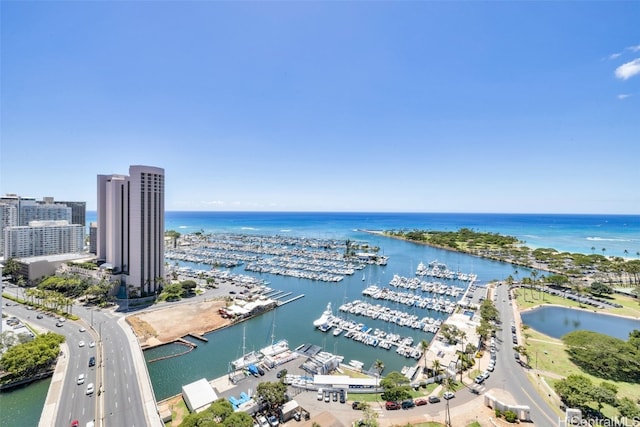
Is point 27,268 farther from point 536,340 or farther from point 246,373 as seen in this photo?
point 536,340

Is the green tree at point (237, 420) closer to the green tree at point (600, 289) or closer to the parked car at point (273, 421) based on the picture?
the parked car at point (273, 421)

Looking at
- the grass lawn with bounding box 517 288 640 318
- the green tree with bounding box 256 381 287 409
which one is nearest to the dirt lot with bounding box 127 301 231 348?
the green tree with bounding box 256 381 287 409

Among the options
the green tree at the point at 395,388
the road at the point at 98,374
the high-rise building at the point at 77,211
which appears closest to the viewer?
the road at the point at 98,374

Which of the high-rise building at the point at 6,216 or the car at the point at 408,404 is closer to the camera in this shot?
the car at the point at 408,404

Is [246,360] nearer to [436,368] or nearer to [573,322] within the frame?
[436,368]

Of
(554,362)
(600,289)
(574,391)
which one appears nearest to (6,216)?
(574,391)

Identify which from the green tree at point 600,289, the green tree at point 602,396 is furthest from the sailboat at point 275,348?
the green tree at point 600,289
